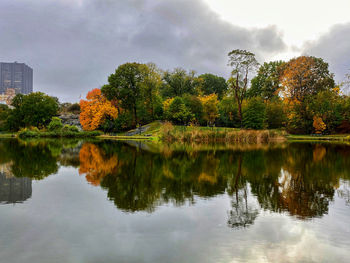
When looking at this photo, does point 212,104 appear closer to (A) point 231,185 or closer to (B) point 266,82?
(B) point 266,82

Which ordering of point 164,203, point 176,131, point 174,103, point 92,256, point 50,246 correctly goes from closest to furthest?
1. point 92,256
2. point 50,246
3. point 164,203
4. point 176,131
5. point 174,103

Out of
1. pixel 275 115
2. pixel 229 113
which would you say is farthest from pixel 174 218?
pixel 275 115

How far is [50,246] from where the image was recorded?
192 inches

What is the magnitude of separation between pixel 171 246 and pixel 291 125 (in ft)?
174

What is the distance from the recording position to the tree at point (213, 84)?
8281 centimetres

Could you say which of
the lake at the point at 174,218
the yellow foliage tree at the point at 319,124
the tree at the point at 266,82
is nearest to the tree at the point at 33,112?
the tree at the point at 266,82

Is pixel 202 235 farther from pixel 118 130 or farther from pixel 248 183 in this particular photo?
pixel 118 130

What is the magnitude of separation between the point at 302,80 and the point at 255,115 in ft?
Answer: 40.5

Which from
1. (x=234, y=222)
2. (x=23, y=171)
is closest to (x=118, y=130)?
(x=23, y=171)

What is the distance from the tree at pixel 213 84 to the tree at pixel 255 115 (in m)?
34.5

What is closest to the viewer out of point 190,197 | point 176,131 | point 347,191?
point 190,197

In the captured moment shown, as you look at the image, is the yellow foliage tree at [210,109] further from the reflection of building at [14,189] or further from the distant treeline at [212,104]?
the reflection of building at [14,189]

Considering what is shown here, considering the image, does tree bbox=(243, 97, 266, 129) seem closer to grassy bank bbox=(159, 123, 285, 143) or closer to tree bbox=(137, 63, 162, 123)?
grassy bank bbox=(159, 123, 285, 143)

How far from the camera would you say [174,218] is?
635 cm
